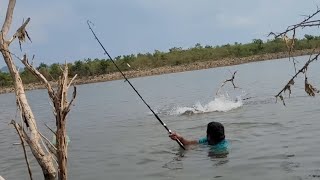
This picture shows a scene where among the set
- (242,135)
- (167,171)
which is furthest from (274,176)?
(242,135)

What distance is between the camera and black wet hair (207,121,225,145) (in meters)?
9.36

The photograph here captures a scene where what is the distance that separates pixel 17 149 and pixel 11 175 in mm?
3775

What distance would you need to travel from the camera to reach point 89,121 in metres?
20.2

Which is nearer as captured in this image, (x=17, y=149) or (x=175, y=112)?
(x=17, y=149)

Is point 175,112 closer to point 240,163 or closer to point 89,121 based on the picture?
point 89,121

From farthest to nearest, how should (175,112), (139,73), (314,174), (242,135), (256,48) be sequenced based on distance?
1. (256,48)
2. (139,73)
3. (175,112)
4. (242,135)
5. (314,174)

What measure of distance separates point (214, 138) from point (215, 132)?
261 millimetres

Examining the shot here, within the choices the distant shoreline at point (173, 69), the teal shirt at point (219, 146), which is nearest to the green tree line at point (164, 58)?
the distant shoreline at point (173, 69)

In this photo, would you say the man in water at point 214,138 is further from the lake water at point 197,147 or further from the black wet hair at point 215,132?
the lake water at point 197,147

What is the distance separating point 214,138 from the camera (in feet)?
31.9

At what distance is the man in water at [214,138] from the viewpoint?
934 cm

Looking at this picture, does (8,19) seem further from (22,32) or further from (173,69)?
(173,69)

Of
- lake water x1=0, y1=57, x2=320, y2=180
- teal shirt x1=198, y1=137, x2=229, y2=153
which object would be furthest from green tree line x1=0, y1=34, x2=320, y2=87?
teal shirt x1=198, y1=137, x2=229, y2=153

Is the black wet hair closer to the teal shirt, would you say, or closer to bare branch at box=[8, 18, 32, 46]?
the teal shirt
